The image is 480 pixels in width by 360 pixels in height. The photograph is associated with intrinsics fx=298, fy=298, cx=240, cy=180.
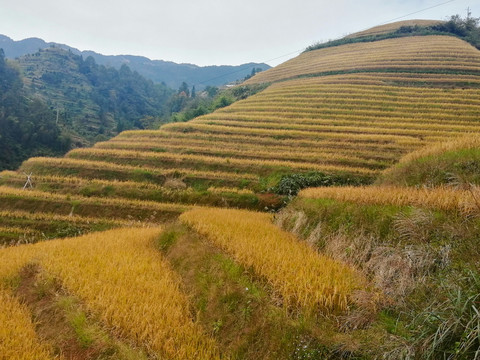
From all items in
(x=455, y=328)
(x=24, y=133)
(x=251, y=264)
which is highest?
(x=24, y=133)

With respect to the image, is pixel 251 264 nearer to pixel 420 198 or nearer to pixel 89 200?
pixel 420 198

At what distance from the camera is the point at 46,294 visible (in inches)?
283

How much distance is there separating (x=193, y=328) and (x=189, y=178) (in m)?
16.1

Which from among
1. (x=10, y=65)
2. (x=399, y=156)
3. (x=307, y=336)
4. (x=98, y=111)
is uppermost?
(x=10, y=65)

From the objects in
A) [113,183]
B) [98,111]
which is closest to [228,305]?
[113,183]

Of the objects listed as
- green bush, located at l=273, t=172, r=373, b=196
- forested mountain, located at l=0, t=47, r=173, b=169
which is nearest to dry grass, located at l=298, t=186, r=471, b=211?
green bush, located at l=273, t=172, r=373, b=196

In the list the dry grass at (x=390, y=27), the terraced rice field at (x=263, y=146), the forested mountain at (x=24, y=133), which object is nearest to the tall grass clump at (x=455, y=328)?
the terraced rice field at (x=263, y=146)

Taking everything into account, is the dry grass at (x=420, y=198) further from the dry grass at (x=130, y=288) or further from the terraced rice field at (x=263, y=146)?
the terraced rice field at (x=263, y=146)

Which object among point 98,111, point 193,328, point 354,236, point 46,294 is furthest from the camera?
point 98,111

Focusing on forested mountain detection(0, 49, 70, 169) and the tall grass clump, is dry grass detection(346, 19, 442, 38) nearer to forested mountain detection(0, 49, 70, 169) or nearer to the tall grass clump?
forested mountain detection(0, 49, 70, 169)

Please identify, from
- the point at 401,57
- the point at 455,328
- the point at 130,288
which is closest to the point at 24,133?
the point at 130,288

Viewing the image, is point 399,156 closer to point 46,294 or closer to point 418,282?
point 418,282

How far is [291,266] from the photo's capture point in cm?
630

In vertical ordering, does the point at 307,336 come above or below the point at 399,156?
above
